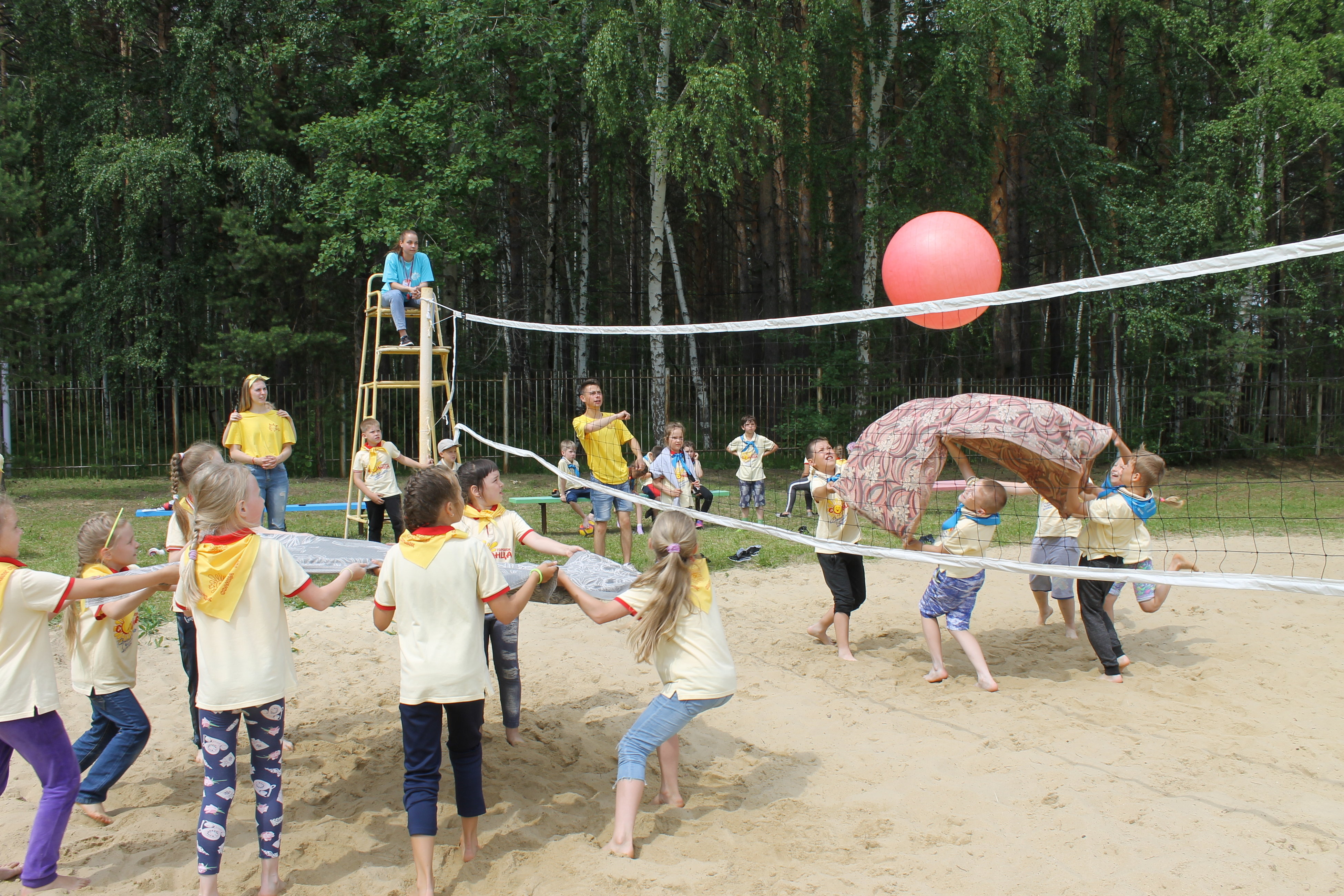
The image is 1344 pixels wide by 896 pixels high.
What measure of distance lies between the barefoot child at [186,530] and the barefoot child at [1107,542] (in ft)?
13.8

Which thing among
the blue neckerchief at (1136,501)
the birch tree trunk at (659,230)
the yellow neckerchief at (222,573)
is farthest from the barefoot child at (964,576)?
the birch tree trunk at (659,230)

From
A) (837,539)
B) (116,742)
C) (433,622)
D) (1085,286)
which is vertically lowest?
(116,742)

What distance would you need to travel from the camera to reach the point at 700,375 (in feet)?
52.4

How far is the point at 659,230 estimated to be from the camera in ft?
46.8

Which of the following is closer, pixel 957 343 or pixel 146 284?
pixel 146 284

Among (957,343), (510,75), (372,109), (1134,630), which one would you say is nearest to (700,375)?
(957,343)

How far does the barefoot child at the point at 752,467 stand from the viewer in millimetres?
10102

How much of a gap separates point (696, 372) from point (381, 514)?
29.3 feet

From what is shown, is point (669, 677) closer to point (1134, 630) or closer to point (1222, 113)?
point (1134, 630)

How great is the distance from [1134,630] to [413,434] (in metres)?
12.8

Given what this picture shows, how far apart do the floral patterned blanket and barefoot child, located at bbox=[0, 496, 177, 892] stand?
3446 mm

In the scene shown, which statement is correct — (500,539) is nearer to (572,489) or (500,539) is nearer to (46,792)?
(46,792)

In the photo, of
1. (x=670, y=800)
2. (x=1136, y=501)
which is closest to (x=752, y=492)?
(x=1136, y=501)

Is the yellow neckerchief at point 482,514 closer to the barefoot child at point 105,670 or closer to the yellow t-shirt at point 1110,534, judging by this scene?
the barefoot child at point 105,670
